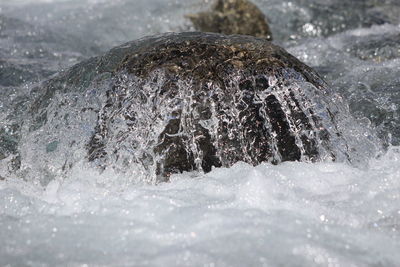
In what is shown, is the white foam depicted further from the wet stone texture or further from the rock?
the rock

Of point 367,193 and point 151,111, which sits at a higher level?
point 151,111

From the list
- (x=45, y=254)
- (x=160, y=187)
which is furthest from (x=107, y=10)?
(x=45, y=254)

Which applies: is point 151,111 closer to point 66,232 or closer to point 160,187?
point 160,187

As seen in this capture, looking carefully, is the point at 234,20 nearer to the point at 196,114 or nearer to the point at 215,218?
the point at 196,114

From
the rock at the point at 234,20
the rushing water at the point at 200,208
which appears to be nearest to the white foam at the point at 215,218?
the rushing water at the point at 200,208

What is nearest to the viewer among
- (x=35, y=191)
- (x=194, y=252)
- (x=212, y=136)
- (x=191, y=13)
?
(x=194, y=252)

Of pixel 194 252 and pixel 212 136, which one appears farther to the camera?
pixel 212 136
